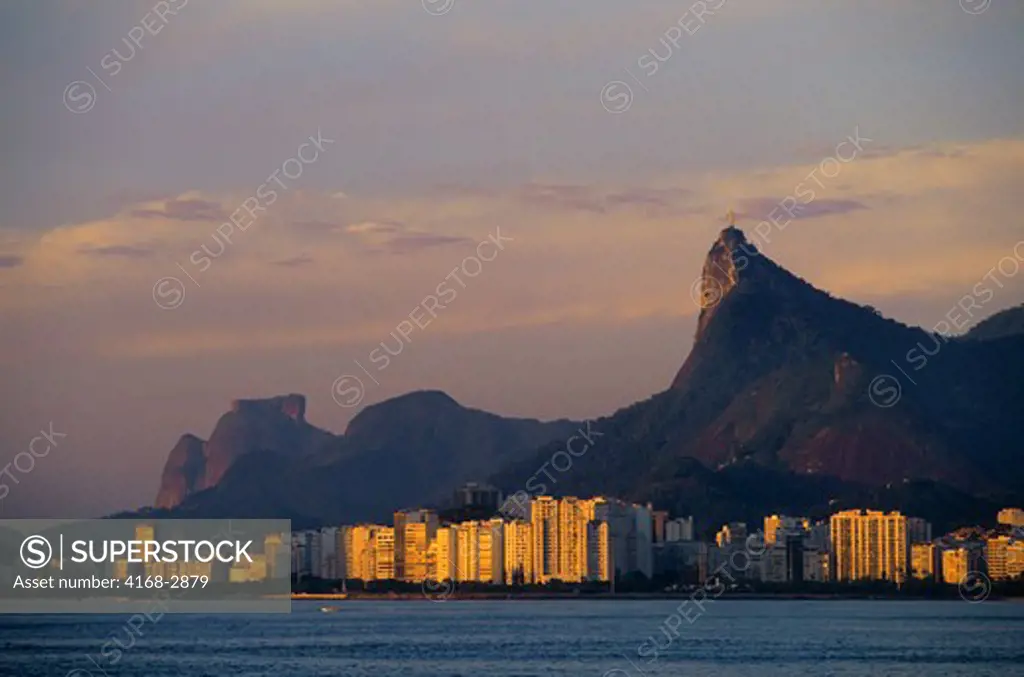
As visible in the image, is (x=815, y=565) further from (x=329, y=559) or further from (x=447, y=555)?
(x=329, y=559)

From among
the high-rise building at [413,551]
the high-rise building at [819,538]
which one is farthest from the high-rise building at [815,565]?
the high-rise building at [413,551]

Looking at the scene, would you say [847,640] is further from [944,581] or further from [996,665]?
[944,581]

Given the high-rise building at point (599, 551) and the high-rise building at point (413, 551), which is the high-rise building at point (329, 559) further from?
the high-rise building at point (599, 551)

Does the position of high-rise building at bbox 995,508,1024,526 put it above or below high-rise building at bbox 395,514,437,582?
above

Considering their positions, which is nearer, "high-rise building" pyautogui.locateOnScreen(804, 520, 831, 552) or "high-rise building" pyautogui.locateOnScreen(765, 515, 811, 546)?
"high-rise building" pyautogui.locateOnScreen(804, 520, 831, 552)

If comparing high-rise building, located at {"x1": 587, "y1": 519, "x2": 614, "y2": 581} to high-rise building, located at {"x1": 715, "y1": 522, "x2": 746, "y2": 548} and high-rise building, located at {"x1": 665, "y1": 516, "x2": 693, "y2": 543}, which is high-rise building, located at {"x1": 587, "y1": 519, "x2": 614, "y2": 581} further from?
high-rise building, located at {"x1": 665, "y1": 516, "x2": 693, "y2": 543}

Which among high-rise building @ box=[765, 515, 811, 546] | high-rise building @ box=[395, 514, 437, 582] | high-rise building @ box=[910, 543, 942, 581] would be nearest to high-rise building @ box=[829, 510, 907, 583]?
high-rise building @ box=[910, 543, 942, 581]

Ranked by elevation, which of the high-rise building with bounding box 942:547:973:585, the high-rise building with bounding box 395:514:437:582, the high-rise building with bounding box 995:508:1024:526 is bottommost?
the high-rise building with bounding box 942:547:973:585

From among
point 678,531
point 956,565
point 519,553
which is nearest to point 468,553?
point 519,553

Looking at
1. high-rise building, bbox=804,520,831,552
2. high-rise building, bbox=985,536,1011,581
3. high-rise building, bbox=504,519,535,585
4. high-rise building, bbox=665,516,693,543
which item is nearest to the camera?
high-rise building, bbox=985,536,1011,581
